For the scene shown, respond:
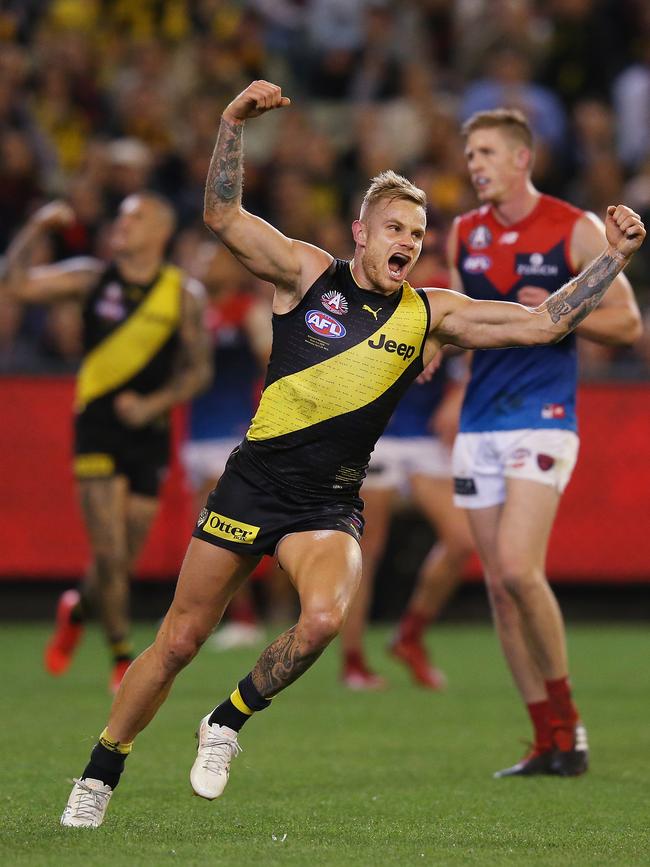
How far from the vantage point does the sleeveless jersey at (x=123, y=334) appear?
10000mm

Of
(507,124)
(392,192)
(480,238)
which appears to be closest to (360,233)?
(392,192)

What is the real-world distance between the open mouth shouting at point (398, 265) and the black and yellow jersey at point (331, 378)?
0.36 ft

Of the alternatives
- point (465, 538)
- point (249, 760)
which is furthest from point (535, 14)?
point (249, 760)

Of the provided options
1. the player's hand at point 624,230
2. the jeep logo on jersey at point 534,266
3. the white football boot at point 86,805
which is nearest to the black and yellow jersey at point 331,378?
the player's hand at point 624,230

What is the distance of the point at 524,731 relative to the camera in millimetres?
8227

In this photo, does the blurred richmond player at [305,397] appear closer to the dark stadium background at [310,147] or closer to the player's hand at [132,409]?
the player's hand at [132,409]

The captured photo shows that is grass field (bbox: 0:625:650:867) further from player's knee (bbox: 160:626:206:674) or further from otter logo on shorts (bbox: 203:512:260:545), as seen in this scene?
otter logo on shorts (bbox: 203:512:260:545)

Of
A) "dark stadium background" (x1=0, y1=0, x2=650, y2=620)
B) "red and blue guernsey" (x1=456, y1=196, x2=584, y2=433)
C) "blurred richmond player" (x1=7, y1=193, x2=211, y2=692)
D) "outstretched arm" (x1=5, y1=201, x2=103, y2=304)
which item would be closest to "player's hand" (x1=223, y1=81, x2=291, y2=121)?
"red and blue guernsey" (x1=456, y1=196, x2=584, y2=433)

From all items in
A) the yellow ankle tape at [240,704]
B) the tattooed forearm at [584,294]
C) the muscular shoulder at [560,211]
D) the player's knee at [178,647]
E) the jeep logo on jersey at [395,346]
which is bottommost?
the yellow ankle tape at [240,704]

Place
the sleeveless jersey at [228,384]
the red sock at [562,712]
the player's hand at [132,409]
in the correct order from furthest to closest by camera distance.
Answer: the sleeveless jersey at [228,384] → the player's hand at [132,409] → the red sock at [562,712]

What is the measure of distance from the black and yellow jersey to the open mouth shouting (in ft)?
0.36

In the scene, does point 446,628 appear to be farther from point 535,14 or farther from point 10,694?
point 535,14

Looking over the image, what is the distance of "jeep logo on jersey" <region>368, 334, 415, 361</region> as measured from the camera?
569 centimetres

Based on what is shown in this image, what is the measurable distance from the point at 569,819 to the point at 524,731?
237cm
